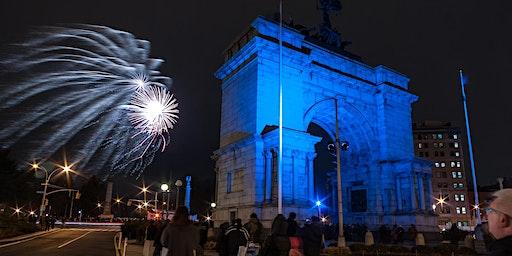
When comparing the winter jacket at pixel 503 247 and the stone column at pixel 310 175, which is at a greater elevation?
the stone column at pixel 310 175

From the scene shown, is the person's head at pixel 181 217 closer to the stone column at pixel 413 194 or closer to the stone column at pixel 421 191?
the stone column at pixel 413 194

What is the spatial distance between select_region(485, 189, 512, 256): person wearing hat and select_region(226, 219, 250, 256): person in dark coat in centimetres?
617

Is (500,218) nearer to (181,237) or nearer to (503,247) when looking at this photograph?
(503,247)

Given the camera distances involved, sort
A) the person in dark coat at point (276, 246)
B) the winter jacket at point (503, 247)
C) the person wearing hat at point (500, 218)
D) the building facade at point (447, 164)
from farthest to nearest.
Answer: the building facade at point (447, 164) → the person in dark coat at point (276, 246) → the person wearing hat at point (500, 218) → the winter jacket at point (503, 247)

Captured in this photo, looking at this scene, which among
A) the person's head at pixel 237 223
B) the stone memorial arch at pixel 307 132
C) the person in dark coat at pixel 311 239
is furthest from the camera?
the stone memorial arch at pixel 307 132

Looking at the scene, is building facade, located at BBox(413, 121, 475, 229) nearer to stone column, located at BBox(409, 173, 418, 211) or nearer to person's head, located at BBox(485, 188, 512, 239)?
stone column, located at BBox(409, 173, 418, 211)

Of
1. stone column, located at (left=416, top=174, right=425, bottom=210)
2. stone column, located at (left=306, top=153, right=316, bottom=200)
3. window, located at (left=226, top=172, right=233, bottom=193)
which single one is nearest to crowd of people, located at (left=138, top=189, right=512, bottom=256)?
stone column, located at (left=306, top=153, right=316, bottom=200)

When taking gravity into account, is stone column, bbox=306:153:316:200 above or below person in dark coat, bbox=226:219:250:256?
above

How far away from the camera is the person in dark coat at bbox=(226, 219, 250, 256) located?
26.6 ft

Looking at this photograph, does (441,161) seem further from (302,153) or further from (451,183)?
(302,153)

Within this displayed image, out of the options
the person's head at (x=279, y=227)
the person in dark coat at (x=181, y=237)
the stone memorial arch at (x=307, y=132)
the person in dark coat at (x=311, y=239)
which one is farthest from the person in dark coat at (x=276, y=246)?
the stone memorial arch at (x=307, y=132)

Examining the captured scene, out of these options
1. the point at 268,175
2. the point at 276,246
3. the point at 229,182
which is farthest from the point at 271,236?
the point at 229,182

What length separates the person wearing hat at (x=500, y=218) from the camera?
8.11ft

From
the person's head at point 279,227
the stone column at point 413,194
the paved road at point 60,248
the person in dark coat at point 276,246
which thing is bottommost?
the paved road at point 60,248
